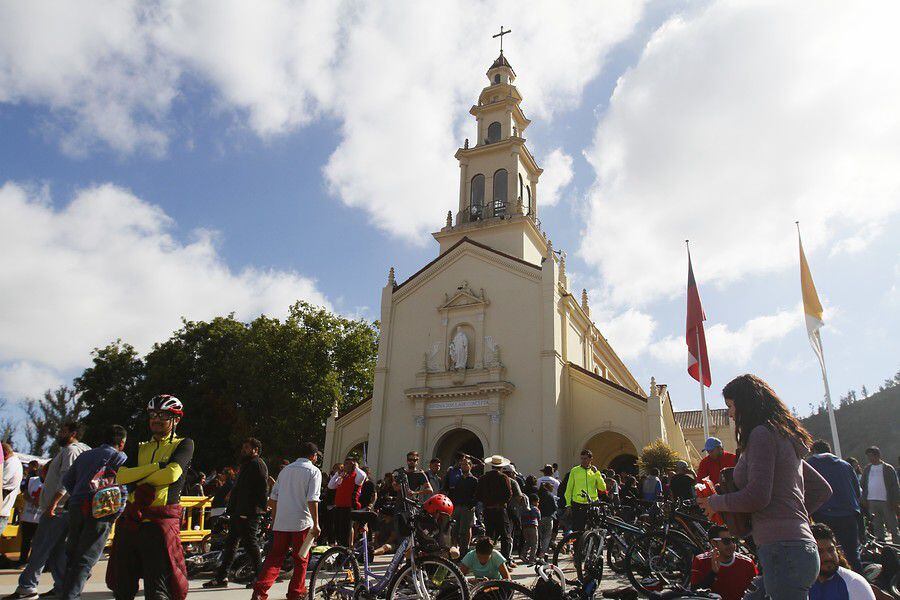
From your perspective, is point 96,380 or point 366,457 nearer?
point 366,457

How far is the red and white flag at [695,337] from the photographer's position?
2006 cm

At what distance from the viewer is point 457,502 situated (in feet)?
35.1

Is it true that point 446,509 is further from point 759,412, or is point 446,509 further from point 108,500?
point 759,412

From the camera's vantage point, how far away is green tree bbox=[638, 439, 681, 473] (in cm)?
1983

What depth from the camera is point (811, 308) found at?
18125 millimetres

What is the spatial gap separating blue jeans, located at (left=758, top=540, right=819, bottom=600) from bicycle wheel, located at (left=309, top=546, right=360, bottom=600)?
14.1 ft

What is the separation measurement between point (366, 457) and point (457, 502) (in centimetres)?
1696

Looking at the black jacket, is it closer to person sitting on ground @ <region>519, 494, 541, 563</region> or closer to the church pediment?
person sitting on ground @ <region>519, 494, 541, 563</region>

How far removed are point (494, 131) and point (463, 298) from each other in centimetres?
1169

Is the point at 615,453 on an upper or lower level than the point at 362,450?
upper

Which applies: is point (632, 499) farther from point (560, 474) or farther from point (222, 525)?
point (560, 474)

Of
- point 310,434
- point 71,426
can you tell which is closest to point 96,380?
point 310,434

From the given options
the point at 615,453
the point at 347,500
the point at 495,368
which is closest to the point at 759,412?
the point at 347,500

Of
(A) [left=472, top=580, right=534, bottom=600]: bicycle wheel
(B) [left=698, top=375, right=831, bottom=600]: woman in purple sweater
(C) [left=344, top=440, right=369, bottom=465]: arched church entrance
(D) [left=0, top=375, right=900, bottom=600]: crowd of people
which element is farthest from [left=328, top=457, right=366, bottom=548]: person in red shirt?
(C) [left=344, top=440, right=369, bottom=465]: arched church entrance
